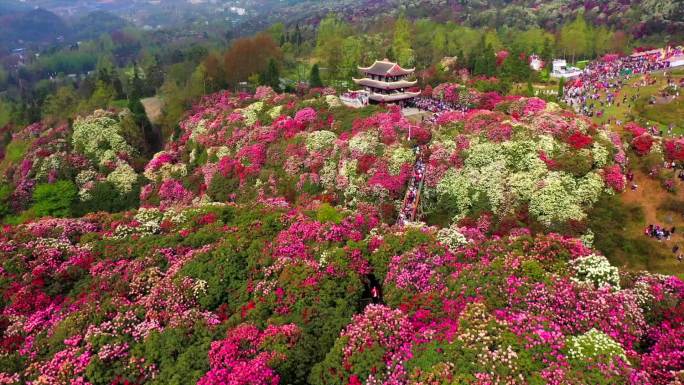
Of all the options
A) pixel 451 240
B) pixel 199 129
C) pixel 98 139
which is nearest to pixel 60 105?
pixel 98 139

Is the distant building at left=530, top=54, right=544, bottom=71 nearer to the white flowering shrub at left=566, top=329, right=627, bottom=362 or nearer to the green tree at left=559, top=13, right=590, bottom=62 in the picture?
the green tree at left=559, top=13, right=590, bottom=62

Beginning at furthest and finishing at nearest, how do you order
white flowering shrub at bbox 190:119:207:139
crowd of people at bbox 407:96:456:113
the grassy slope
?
white flowering shrub at bbox 190:119:207:139, crowd of people at bbox 407:96:456:113, the grassy slope

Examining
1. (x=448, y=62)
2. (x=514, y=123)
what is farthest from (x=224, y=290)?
(x=448, y=62)

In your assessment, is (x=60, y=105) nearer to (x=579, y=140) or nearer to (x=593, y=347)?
(x=579, y=140)

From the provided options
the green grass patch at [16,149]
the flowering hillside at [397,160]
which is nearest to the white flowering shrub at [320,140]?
the flowering hillside at [397,160]

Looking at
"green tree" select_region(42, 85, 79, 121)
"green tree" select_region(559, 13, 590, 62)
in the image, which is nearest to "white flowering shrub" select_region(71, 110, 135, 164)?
"green tree" select_region(42, 85, 79, 121)
